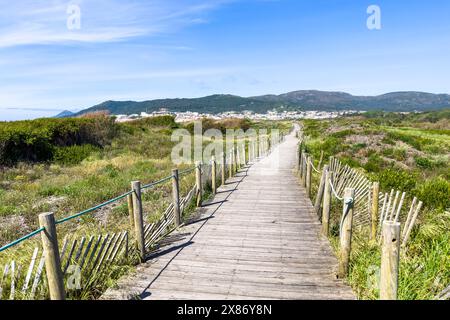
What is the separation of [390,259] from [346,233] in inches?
59.7

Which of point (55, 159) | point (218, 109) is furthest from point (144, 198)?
point (218, 109)

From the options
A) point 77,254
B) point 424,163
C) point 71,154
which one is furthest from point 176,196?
point 71,154

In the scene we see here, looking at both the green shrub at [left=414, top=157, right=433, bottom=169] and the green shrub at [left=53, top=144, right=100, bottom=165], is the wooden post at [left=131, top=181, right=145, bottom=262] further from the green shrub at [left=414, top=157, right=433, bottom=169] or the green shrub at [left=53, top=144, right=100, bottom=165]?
the green shrub at [left=414, top=157, right=433, bottom=169]

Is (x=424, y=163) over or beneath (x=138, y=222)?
beneath

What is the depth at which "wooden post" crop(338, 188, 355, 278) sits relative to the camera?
4332 millimetres

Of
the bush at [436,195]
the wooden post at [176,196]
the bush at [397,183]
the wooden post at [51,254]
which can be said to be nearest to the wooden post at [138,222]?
the wooden post at [176,196]

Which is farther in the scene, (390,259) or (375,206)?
(375,206)

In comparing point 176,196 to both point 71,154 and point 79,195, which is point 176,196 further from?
point 71,154

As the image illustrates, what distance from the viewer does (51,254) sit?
3.20 meters

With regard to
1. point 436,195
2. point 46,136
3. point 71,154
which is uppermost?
point 46,136

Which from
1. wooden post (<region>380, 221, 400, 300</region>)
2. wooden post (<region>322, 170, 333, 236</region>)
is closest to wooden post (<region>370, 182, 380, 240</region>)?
wooden post (<region>322, 170, 333, 236</region>)

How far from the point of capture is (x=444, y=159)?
57.0 feet

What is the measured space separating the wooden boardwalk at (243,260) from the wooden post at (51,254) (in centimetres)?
91

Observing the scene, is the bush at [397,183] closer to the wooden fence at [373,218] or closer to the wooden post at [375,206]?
the wooden fence at [373,218]
